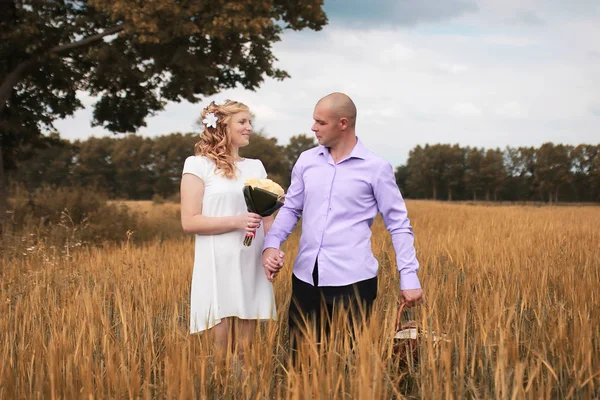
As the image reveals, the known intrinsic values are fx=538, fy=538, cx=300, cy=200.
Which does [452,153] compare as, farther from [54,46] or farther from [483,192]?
[54,46]

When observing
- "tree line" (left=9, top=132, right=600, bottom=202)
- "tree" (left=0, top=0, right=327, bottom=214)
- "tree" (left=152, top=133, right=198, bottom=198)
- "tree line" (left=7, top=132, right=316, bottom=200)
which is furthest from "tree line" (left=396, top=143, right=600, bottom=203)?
"tree" (left=0, top=0, right=327, bottom=214)

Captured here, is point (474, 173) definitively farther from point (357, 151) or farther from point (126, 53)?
point (357, 151)

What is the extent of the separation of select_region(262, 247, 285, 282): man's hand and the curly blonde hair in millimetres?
536

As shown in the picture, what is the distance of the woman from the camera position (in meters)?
3.26

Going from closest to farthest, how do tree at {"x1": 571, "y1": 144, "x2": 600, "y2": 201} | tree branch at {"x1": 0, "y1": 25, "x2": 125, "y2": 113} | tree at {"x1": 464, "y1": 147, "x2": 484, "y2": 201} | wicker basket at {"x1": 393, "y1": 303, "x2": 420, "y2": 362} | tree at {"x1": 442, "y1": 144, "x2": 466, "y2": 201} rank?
wicker basket at {"x1": 393, "y1": 303, "x2": 420, "y2": 362}
tree branch at {"x1": 0, "y1": 25, "x2": 125, "y2": 113}
tree at {"x1": 571, "y1": 144, "x2": 600, "y2": 201}
tree at {"x1": 464, "y1": 147, "x2": 484, "y2": 201}
tree at {"x1": 442, "y1": 144, "x2": 466, "y2": 201}

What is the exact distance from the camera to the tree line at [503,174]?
6706cm

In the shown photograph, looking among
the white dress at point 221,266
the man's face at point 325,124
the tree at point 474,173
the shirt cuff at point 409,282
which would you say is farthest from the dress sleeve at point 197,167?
the tree at point 474,173

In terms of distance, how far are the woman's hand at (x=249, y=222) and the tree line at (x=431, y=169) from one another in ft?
182

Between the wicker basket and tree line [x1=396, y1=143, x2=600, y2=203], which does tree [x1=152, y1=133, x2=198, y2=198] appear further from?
the wicker basket

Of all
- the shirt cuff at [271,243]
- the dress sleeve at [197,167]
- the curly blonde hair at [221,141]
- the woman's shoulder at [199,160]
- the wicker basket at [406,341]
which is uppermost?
the curly blonde hair at [221,141]

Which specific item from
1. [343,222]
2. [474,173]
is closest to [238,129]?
[343,222]

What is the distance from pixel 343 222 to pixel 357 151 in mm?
412

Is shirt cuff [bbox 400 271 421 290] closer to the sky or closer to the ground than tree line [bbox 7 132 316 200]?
closer to the ground

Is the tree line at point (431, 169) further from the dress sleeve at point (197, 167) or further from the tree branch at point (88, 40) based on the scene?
the dress sleeve at point (197, 167)
